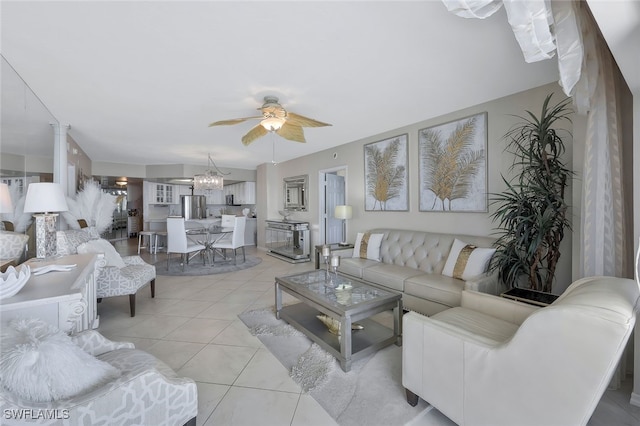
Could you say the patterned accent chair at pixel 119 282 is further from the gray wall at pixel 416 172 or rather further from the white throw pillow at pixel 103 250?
the gray wall at pixel 416 172

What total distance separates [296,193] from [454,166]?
3.88m

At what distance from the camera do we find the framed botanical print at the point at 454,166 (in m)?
3.17

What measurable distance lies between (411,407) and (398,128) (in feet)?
11.6

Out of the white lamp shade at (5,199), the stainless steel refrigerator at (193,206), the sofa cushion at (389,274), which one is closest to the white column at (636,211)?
the sofa cushion at (389,274)

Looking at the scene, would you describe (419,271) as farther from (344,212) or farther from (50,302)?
(50,302)

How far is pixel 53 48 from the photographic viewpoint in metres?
1.95

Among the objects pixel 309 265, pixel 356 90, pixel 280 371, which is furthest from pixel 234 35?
pixel 309 265

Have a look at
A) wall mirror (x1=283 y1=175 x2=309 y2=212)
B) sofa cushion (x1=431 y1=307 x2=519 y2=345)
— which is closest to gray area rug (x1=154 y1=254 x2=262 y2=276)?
wall mirror (x1=283 y1=175 x2=309 y2=212)

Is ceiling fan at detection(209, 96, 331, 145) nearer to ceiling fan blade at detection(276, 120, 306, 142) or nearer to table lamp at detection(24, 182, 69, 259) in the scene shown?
ceiling fan blade at detection(276, 120, 306, 142)

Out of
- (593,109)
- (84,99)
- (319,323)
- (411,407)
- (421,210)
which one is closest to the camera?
(411,407)

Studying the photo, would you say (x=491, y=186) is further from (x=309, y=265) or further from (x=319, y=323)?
(x=309, y=265)

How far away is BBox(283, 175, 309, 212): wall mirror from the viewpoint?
20.5 feet

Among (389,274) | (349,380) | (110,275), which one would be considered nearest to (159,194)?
(110,275)

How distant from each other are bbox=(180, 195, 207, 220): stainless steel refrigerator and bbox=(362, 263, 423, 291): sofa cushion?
6.33 meters
